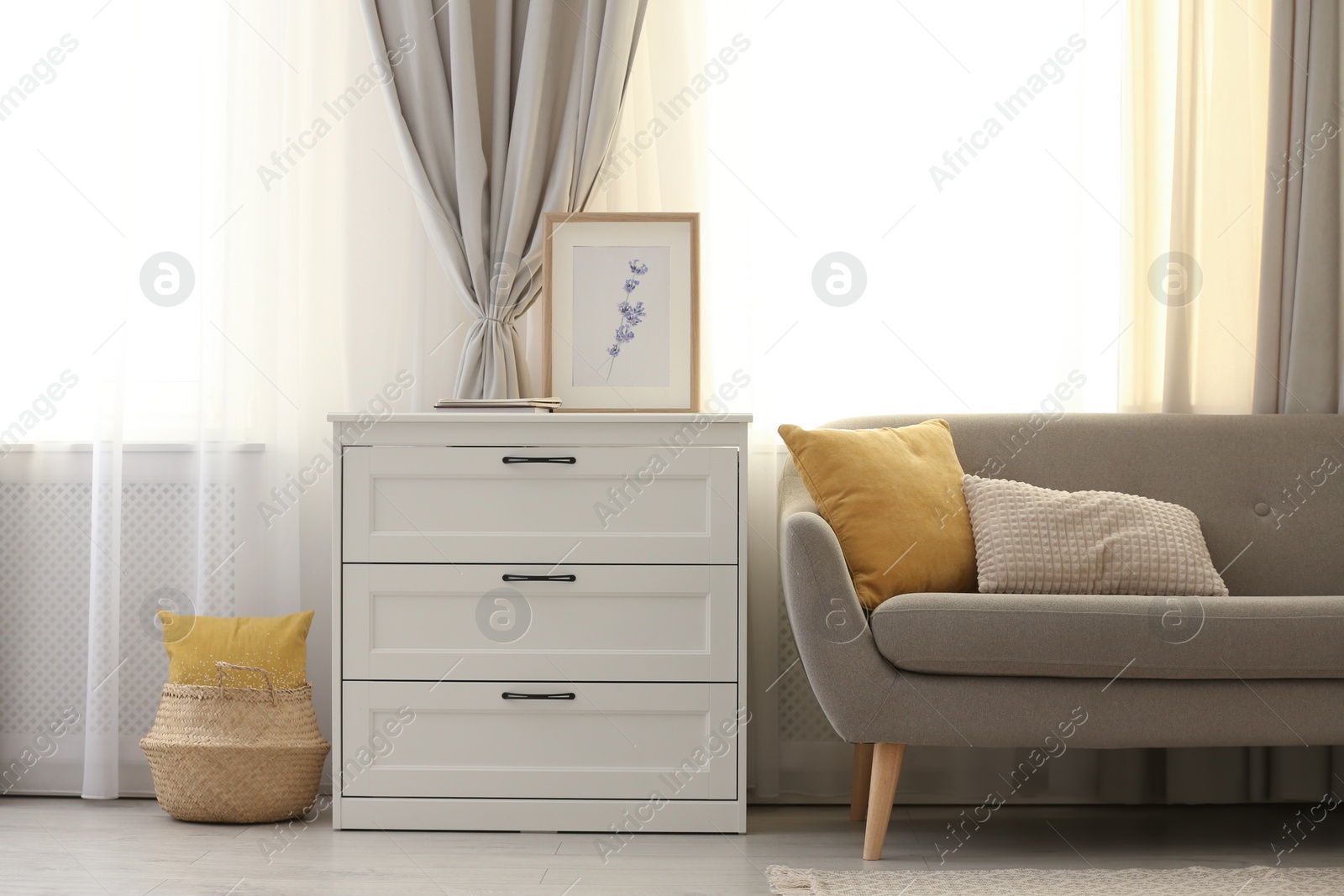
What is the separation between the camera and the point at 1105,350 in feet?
8.09

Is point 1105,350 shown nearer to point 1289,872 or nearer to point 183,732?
point 1289,872

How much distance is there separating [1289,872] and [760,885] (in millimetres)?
914

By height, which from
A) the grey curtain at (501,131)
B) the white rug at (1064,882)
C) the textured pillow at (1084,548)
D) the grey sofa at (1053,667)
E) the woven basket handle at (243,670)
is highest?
the grey curtain at (501,131)

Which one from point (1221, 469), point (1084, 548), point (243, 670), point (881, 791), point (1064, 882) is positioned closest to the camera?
point (1064, 882)

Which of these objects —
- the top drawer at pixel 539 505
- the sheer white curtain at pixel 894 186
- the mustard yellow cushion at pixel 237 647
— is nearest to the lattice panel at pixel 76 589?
the mustard yellow cushion at pixel 237 647

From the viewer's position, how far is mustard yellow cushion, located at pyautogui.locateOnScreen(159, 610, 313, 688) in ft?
7.02

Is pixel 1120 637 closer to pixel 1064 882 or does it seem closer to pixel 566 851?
pixel 1064 882

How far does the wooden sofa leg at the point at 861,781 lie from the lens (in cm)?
217

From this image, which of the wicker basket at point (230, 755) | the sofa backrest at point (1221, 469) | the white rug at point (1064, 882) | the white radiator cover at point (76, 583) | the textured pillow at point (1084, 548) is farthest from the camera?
the white radiator cover at point (76, 583)

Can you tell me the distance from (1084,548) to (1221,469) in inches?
19.9

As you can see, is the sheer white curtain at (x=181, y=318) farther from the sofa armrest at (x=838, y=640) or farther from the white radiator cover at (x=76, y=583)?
→ the sofa armrest at (x=838, y=640)

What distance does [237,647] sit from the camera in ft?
7.07

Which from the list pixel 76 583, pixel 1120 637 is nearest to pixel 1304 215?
pixel 1120 637

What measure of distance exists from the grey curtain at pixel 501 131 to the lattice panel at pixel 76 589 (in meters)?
0.74
